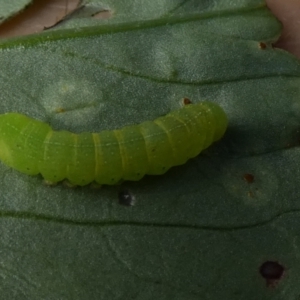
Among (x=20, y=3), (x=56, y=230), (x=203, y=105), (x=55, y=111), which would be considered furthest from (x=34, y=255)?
(x=20, y=3)

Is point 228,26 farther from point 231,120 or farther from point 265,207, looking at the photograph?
point 265,207

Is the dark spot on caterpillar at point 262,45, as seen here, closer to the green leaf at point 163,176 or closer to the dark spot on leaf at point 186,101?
the green leaf at point 163,176

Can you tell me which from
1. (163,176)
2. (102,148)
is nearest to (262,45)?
(163,176)

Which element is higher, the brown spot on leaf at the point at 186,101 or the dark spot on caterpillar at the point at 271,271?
the brown spot on leaf at the point at 186,101

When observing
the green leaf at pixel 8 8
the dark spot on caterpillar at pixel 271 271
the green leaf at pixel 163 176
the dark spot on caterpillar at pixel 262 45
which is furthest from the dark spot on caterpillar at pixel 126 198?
the green leaf at pixel 8 8

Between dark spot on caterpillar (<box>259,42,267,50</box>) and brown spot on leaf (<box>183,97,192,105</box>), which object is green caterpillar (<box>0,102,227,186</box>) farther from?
dark spot on caterpillar (<box>259,42,267,50</box>)

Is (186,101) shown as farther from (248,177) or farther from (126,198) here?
(126,198)

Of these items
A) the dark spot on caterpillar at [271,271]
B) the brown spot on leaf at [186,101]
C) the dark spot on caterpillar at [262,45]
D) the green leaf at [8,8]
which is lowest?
the dark spot on caterpillar at [271,271]
